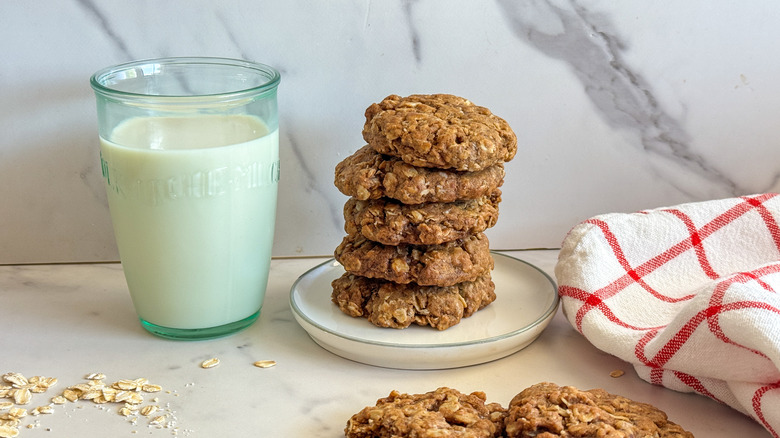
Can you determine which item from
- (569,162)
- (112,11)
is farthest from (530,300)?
(112,11)

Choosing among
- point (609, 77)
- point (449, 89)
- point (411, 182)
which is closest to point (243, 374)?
point (411, 182)

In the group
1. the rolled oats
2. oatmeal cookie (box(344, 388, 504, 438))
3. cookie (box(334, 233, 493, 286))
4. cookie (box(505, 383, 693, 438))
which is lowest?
the rolled oats

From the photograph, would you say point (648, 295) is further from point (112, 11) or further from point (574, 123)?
point (112, 11)

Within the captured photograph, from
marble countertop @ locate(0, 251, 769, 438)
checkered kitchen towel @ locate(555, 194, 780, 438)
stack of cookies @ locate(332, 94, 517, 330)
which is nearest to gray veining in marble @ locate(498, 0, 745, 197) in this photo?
checkered kitchen towel @ locate(555, 194, 780, 438)

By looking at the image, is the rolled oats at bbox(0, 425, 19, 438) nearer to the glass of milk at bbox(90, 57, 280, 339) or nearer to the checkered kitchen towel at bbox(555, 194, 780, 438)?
the glass of milk at bbox(90, 57, 280, 339)

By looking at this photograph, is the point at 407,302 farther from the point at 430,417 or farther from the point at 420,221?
the point at 430,417
